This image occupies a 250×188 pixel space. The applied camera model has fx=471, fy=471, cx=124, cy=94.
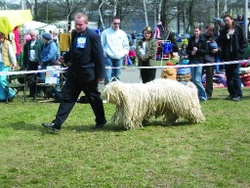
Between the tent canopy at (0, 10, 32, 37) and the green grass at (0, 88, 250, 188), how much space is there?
270 inches

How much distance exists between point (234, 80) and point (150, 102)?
3.91 meters

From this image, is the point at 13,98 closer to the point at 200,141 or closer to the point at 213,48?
the point at 213,48

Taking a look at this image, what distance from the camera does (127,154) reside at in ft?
20.5

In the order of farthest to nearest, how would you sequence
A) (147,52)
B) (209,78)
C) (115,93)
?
(209,78) → (147,52) → (115,93)

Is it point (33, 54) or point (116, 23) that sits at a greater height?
point (116, 23)

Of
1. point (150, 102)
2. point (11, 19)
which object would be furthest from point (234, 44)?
point (11, 19)

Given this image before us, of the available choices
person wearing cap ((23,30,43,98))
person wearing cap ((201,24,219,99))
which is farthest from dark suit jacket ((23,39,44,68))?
person wearing cap ((201,24,219,99))

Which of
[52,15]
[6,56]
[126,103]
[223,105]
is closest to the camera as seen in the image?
[126,103]

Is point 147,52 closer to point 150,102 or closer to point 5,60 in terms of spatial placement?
point 150,102

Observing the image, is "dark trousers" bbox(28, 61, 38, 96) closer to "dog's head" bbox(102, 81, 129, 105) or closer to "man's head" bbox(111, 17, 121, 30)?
"man's head" bbox(111, 17, 121, 30)

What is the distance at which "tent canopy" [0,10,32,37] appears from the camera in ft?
50.6

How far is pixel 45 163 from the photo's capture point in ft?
19.4

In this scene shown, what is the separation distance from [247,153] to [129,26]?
5307 centimetres

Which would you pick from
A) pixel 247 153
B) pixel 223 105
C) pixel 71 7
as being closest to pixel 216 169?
pixel 247 153
